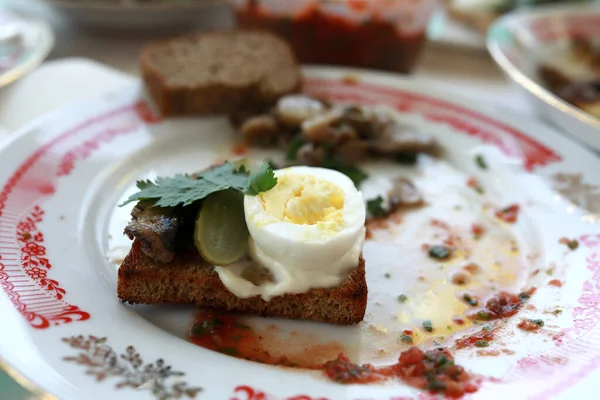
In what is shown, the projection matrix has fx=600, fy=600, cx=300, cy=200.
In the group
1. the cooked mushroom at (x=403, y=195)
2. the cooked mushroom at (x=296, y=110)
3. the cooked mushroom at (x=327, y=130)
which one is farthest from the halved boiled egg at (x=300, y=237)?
the cooked mushroom at (x=296, y=110)

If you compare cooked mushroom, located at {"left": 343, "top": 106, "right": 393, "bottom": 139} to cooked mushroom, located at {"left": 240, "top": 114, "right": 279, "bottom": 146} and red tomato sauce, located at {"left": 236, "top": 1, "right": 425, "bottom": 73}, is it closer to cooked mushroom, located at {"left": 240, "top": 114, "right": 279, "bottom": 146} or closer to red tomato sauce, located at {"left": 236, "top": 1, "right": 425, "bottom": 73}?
cooked mushroom, located at {"left": 240, "top": 114, "right": 279, "bottom": 146}

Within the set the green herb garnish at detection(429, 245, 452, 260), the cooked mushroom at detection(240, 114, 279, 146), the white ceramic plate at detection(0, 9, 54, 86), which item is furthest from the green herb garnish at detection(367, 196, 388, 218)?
the white ceramic plate at detection(0, 9, 54, 86)

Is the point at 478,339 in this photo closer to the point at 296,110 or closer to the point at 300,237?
the point at 300,237

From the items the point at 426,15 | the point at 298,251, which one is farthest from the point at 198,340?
the point at 426,15

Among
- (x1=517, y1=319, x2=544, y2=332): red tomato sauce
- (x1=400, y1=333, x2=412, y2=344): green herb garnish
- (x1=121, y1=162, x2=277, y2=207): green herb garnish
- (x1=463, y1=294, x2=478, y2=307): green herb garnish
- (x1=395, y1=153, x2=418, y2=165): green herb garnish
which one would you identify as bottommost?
(x1=395, y1=153, x2=418, y2=165): green herb garnish

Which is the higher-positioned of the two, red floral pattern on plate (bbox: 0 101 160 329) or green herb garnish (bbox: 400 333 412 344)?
red floral pattern on plate (bbox: 0 101 160 329)

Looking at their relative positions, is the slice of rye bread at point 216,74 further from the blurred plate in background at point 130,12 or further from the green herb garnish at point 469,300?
the green herb garnish at point 469,300

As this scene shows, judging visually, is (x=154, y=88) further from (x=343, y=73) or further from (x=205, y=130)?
(x=343, y=73)
